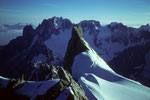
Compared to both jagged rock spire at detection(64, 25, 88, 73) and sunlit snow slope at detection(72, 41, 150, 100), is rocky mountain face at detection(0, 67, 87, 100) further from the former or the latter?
jagged rock spire at detection(64, 25, 88, 73)

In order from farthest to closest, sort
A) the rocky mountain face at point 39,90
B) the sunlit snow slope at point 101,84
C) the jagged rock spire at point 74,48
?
the jagged rock spire at point 74,48 → the sunlit snow slope at point 101,84 → the rocky mountain face at point 39,90

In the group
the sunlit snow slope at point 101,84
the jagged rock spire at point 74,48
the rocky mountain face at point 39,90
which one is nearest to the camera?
the rocky mountain face at point 39,90

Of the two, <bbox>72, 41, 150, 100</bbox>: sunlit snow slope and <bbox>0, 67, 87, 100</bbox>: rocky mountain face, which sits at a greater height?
<bbox>0, 67, 87, 100</bbox>: rocky mountain face

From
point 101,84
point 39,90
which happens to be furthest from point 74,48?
point 39,90

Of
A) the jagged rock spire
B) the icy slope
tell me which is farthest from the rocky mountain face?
the jagged rock spire

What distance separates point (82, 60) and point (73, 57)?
5.47 meters

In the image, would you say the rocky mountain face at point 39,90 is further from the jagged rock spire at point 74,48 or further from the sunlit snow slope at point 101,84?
the jagged rock spire at point 74,48

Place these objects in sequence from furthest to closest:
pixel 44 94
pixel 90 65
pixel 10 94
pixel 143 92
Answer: pixel 90 65 → pixel 143 92 → pixel 10 94 → pixel 44 94

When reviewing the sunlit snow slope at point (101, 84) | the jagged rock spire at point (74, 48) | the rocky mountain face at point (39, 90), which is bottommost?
the sunlit snow slope at point (101, 84)

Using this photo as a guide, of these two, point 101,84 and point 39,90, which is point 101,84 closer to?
point 101,84

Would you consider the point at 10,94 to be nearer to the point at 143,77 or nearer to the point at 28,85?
the point at 28,85

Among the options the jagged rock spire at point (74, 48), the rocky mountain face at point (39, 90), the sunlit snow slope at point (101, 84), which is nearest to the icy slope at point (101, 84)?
the sunlit snow slope at point (101, 84)

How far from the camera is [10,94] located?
65.7 feet

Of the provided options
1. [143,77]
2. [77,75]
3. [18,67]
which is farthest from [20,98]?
[18,67]
